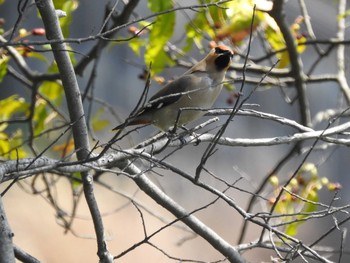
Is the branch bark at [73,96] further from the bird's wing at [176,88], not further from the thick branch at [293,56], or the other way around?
the thick branch at [293,56]

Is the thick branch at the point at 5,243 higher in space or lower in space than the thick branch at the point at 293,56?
lower

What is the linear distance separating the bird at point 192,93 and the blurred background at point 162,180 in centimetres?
552

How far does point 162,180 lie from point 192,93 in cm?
588

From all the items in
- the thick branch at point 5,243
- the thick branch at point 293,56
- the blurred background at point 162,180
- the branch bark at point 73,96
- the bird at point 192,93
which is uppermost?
the blurred background at point 162,180

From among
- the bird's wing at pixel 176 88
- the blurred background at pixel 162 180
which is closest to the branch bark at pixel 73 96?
the bird's wing at pixel 176 88

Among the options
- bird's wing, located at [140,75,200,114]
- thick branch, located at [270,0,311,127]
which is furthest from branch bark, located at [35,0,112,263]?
thick branch, located at [270,0,311,127]

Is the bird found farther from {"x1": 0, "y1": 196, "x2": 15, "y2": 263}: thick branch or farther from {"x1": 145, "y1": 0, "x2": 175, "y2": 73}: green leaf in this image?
{"x1": 0, "y1": 196, "x2": 15, "y2": 263}: thick branch

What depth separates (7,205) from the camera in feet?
35.6

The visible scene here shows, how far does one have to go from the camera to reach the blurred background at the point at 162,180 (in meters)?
10.9

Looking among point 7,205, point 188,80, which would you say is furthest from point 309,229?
point 188,80

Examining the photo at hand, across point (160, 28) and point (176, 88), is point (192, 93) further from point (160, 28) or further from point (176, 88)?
point (160, 28)

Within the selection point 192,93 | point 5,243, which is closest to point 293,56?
point 192,93

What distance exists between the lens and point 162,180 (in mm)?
10484

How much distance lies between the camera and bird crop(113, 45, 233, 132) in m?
4.67
